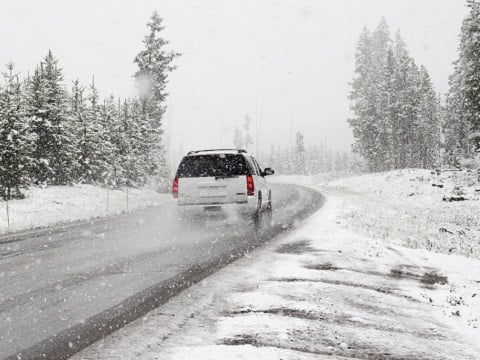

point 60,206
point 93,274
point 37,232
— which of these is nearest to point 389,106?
point 60,206

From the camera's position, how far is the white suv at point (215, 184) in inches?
480

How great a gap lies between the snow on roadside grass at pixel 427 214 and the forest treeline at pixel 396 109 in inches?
791

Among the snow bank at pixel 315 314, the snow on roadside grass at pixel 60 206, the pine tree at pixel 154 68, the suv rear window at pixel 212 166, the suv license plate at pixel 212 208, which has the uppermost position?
the pine tree at pixel 154 68

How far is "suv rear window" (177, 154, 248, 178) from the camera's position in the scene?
12.4m

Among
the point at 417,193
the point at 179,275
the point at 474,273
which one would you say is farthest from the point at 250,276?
the point at 417,193

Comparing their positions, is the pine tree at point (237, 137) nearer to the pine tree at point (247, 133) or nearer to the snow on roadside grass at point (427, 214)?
the pine tree at point (247, 133)

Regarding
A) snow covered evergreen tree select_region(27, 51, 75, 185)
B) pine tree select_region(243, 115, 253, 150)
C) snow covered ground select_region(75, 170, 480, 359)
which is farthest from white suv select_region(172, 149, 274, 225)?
pine tree select_region(243, 115, 253, 150)

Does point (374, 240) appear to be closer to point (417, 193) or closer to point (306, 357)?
point (306, 357)

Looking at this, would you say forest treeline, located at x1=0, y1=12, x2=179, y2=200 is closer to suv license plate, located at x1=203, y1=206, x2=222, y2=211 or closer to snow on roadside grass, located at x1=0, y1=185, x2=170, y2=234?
snow on roadside grass, located at x1=0, y1=185, x2=170, y2=234

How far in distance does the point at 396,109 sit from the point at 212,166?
4540cm

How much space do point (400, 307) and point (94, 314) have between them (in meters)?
3.37

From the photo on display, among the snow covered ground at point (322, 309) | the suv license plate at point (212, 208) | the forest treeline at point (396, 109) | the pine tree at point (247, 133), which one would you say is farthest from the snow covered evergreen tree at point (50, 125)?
the pine tree at point (247, 133)

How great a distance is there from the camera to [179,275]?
6.76 metres

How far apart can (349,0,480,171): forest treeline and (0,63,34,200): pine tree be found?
4053 cm
